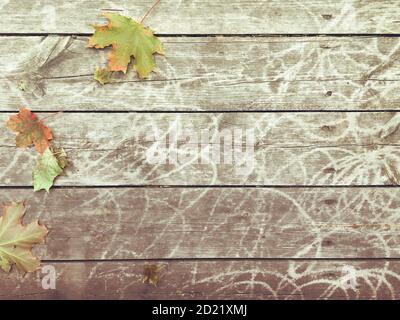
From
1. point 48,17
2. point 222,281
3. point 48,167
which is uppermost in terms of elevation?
point 48,17

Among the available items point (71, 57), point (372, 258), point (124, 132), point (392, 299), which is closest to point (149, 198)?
point (124, 132)

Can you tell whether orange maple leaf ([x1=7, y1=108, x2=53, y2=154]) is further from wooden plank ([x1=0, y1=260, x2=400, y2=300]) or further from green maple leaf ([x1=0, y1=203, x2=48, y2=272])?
wooden plank ([x1=0, y1=260, x2=400, y2=300])

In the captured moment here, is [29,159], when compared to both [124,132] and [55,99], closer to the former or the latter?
[55,99]

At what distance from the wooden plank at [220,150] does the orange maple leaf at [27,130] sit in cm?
A: 2

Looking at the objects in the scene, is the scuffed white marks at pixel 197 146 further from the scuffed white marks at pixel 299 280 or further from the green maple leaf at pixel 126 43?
the scuffed white marks at pixel 299 280

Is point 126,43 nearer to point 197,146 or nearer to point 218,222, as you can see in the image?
point 197,146

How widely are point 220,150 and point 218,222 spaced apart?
23 centimetres

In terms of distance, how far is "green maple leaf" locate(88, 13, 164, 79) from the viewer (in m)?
1.35

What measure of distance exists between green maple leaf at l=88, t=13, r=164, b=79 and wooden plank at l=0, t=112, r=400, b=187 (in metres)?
0.15

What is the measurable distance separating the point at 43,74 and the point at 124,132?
0.30 meters

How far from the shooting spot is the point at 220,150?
142 centimetres

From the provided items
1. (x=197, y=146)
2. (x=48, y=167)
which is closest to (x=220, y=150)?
(x=197, y=146)

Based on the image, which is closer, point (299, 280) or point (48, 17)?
point (48, 17)

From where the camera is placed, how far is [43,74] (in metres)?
1.39
